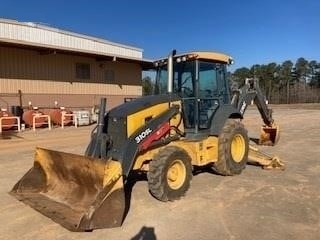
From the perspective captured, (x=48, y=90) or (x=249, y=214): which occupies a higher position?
(x=48, y=90)

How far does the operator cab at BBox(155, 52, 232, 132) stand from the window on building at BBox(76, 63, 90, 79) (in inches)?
641

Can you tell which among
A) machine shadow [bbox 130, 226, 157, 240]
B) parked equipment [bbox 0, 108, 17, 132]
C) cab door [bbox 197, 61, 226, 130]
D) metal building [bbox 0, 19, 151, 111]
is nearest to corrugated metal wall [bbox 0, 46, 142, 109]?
metal building [bbox 0, 19, 151, 111]

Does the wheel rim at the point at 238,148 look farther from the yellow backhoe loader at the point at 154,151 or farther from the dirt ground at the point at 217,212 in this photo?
the dirt ground at the point at 217,212

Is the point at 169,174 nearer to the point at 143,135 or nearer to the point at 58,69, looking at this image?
the point at 143,135

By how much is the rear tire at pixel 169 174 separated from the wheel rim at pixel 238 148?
6.45 feet

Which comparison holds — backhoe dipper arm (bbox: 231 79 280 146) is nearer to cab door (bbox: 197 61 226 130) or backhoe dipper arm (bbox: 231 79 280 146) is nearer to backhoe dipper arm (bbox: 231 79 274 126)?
backhoe dipper arm (bbox: 231 79 274 126)

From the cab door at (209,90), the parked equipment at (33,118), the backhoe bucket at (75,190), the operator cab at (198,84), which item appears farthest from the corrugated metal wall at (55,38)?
the backhoe bucket at (75,190)

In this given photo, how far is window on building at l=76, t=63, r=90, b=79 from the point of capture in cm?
2445

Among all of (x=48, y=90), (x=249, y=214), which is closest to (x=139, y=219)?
(x=249, y=214)

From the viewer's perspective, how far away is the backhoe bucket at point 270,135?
43.4ft

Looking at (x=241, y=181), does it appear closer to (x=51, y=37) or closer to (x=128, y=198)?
(x=128, y=198)

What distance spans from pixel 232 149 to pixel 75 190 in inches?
146

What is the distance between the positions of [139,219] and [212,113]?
3269mm

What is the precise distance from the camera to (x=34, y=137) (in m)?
16.5
